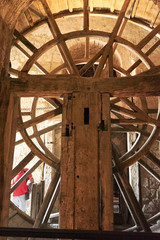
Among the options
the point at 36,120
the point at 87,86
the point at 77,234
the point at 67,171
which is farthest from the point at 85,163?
the point at 36,120

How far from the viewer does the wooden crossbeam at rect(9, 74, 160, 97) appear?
2.89 meters

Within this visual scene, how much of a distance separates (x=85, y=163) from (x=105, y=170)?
25cm

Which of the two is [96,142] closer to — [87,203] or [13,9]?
[87,203]

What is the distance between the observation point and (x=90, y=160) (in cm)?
266

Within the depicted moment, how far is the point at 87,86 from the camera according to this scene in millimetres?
2922

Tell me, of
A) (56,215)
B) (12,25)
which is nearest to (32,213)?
(56,215)

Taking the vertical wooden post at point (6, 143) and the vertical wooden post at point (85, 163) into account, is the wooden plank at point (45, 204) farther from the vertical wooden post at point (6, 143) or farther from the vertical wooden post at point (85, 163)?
the vertical wooden post at point (85, 163)

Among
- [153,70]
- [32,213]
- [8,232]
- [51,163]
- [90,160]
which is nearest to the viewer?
[8,232]

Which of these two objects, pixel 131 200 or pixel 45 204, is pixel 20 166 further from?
pixel 131 200

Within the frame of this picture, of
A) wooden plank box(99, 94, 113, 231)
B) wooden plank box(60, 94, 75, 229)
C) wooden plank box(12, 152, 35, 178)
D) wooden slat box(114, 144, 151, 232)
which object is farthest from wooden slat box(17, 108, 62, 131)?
wooden slat box(114, 144, 151, 232)

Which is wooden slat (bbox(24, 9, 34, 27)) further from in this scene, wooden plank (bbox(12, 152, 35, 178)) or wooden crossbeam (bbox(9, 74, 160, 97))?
wooden plank (bbox(12, 152, 35, 178))

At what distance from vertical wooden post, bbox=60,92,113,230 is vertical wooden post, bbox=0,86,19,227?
0.72 meters

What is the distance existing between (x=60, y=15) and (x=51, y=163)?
11.6 feet

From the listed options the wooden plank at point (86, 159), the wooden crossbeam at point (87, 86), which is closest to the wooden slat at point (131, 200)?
the wooden plank at point (86, 159)
